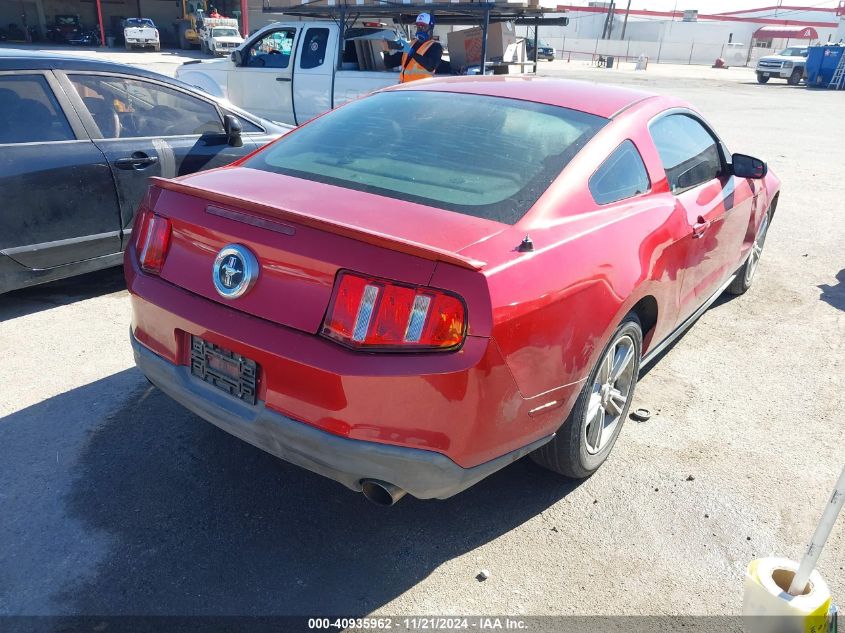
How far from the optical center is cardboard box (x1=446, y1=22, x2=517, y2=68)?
988 centimetres

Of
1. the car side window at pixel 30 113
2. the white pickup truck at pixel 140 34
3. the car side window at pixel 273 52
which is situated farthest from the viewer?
the white pickup truck at pixel 140 34

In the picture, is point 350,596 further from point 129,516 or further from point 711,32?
point 711,32

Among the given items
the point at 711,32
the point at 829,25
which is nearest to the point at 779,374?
the point at 711,32

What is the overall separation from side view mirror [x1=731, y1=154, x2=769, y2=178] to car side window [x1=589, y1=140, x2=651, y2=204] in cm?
122

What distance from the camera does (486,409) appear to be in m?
2.21

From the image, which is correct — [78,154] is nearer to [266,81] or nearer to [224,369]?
[224,369]

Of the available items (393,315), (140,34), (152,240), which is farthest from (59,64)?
(140,34)

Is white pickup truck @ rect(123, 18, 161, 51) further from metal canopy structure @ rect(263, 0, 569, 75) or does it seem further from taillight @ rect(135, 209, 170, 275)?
taillight @ rect(135, 209, 170, 275)

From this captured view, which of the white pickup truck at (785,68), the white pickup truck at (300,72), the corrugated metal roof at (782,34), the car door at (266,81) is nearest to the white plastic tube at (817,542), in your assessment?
the white pickup truck at (300,72)

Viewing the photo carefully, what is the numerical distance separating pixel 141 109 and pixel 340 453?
12.5 ft

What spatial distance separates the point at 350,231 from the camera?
7.34 ft

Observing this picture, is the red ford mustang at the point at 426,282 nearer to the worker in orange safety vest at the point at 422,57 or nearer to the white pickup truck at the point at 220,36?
the worker in orange safety vest at the point at 422,57

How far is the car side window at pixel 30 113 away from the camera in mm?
4223

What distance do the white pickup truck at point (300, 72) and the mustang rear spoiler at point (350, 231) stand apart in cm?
711
